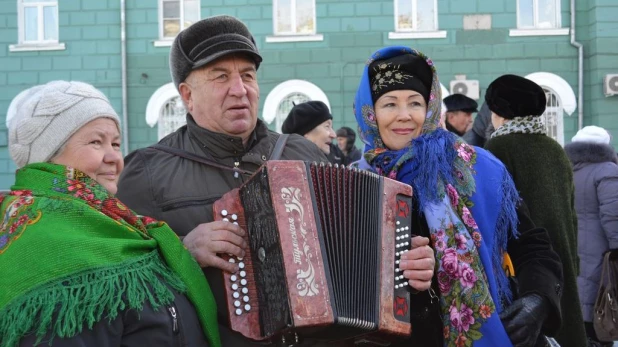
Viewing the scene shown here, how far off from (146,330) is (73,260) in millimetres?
271

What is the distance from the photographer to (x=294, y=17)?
43.7 ft

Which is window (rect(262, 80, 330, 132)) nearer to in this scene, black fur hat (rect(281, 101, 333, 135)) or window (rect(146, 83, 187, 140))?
window (rect(146, 83, 187, 140))

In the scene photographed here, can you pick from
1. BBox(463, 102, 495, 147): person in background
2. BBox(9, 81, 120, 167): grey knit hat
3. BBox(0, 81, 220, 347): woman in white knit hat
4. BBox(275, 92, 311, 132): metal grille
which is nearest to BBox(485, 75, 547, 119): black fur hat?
BBox(463, 102, 495, 147): person in background

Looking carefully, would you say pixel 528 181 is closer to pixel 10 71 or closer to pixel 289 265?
pixel 289 265

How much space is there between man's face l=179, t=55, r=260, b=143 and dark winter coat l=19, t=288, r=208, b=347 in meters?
0.73

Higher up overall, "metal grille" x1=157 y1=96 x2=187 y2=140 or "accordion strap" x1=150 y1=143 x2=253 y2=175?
"metal grille" x1=157 y1=96 x2=187 y2=140

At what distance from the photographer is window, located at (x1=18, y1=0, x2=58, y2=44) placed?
1347 cm

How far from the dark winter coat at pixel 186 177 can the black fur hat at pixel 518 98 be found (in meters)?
1.63

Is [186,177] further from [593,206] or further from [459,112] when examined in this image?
[459,112]

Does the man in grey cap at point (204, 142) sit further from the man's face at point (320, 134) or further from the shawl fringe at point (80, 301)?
the man's face at point (320, 134)

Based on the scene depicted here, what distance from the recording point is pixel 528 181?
3.87m

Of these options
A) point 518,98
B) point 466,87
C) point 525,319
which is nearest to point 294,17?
point 466,87

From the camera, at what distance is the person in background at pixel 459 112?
665 centimetres

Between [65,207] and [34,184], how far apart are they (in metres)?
0.13
